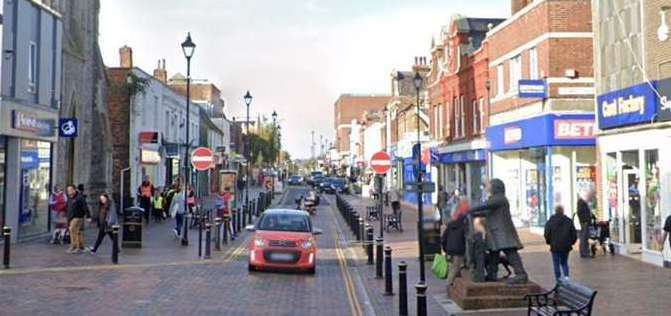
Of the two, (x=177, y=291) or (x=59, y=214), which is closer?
(x=177, y=291)

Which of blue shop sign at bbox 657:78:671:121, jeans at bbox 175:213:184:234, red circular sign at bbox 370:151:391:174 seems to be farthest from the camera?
jeans at bbox 175:213:184:234

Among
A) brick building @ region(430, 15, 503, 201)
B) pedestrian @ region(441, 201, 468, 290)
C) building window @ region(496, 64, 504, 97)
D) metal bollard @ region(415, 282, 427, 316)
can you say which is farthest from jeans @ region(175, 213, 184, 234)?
metal bollard @ region(415, 282, 427, 316)

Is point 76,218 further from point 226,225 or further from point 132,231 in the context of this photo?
point 226,225

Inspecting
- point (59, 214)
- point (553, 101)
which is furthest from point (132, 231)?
point (553, 101)

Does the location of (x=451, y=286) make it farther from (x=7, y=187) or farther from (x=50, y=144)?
(x=50, y=144)

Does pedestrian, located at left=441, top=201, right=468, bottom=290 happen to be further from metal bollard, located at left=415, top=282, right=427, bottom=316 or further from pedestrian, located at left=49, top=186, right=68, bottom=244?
pedestrian, located at left=49, top=186, right=68, bottom=244

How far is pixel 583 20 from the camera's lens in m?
26.3

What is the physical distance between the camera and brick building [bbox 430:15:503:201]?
36188 mm

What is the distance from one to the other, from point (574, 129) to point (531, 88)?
2.00 metres

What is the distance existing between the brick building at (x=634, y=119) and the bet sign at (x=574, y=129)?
413 cm

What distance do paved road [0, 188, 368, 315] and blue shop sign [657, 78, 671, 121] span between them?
8000 mm

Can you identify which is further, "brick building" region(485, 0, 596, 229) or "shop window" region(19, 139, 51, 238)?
"brick building" region(485, 0, 596, 229)

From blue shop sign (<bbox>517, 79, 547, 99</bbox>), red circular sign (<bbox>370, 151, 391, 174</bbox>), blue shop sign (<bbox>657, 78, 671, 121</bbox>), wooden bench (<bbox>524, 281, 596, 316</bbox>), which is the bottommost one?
wooden bench (<bbox>524, 281, 596, 316</bbox>)

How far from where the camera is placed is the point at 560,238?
588 inches
